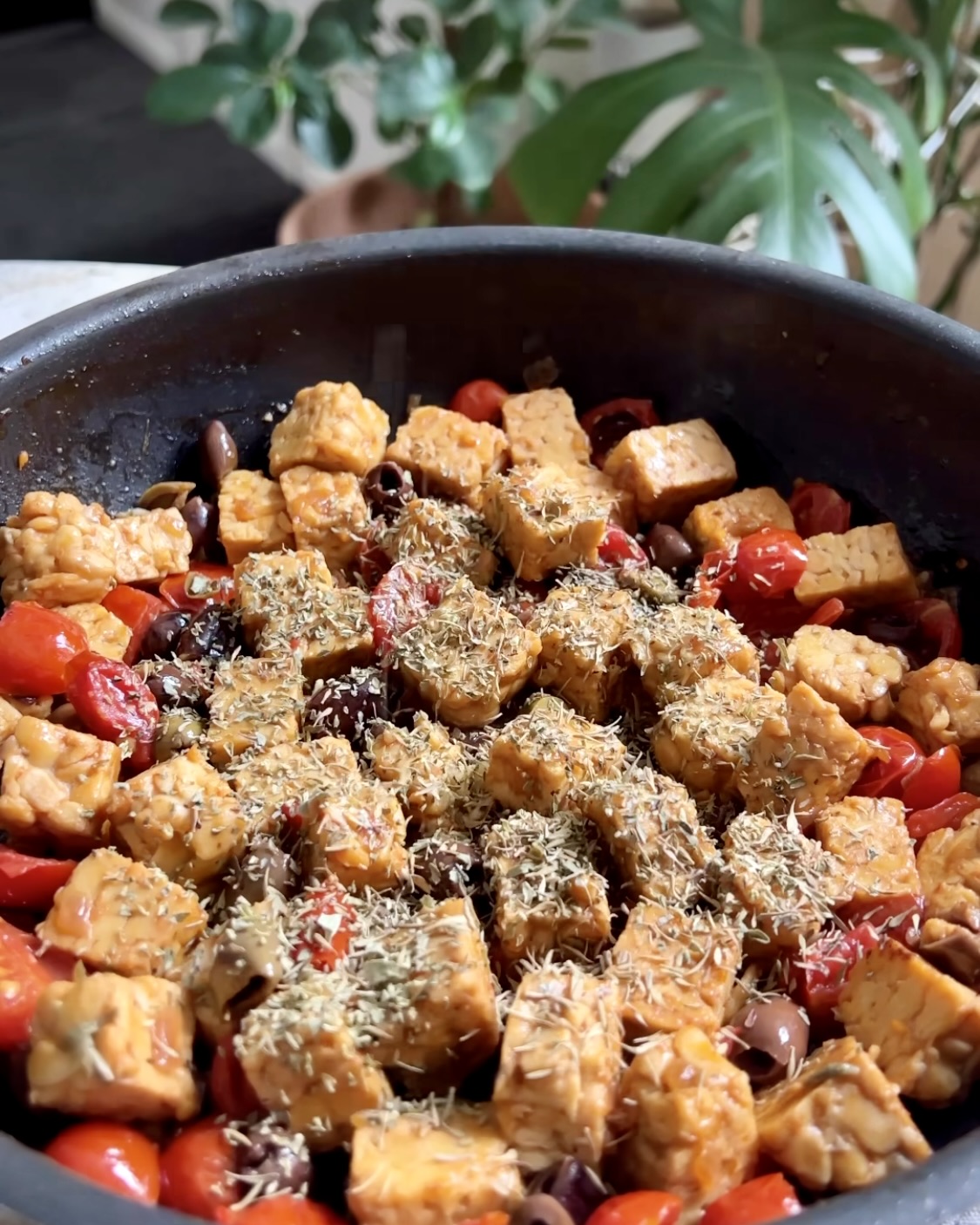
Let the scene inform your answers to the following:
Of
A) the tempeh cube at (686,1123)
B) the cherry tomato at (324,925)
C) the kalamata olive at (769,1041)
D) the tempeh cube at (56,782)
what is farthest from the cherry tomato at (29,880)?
the kalamata olive at (769,1041)

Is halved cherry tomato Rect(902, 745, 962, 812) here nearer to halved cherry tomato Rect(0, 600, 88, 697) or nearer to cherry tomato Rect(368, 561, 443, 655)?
cherry tomato Rect(368, 561, 443, 655)

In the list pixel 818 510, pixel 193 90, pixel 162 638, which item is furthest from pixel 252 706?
pixel 193 90

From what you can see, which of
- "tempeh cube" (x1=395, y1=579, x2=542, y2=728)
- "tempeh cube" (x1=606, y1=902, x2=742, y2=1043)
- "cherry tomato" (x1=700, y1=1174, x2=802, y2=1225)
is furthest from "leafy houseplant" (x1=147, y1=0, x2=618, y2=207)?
"cherry tomato" (x1=700, y1=1174, x2=802, y2=1225)

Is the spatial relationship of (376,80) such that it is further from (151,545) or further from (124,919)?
(124,919)

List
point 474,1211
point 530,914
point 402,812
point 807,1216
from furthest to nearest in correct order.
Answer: point 402,812
point 530,914
point 474,1211
point 807,1216

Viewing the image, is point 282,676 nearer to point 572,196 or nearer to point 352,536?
point 352,536

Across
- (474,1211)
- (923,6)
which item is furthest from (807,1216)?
(923,6)

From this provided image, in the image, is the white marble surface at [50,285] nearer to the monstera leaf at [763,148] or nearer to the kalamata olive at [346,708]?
the monstera leaf at [763,148]
